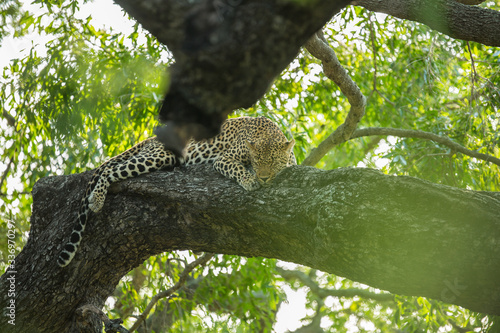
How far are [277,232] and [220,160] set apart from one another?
190cm

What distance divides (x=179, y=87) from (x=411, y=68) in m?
7.66

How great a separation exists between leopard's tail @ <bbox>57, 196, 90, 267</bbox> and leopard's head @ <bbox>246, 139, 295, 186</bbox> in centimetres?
186

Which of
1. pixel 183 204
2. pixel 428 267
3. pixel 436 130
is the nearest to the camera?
pixel 428 267

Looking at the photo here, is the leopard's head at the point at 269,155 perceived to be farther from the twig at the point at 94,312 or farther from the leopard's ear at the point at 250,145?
the twig at the point at 94,312

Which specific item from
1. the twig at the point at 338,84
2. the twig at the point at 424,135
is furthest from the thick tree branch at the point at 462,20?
the twig at the point at 424,135

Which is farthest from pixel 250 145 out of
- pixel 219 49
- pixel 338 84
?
pixel 219 49

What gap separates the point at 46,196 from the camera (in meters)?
5.71

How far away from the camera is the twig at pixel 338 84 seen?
593 centimetres

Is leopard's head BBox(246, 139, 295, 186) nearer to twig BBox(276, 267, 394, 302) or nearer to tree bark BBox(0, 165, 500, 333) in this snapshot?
tree bark BBox(0, 165, 500, 333)

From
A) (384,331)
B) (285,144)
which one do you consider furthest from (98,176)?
(384,331)

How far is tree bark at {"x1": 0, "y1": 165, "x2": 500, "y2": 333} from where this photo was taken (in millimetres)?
3488

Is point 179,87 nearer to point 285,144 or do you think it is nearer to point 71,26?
point 285,144

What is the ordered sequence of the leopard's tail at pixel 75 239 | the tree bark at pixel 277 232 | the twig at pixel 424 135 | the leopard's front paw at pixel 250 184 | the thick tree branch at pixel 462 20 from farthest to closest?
1. the twig at pixel 424 135
2. the leopard's tail at pixel 75 239
3. the leopard's front paw at pixel 250 184
4. the thick tree branch at pixel 462 20
5. the tree bark at pixel 277 232

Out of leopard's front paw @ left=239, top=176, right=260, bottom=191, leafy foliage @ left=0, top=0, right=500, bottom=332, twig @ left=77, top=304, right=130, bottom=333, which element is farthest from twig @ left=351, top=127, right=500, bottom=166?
twig @ left=77, top=304, right=130, bottom=333
